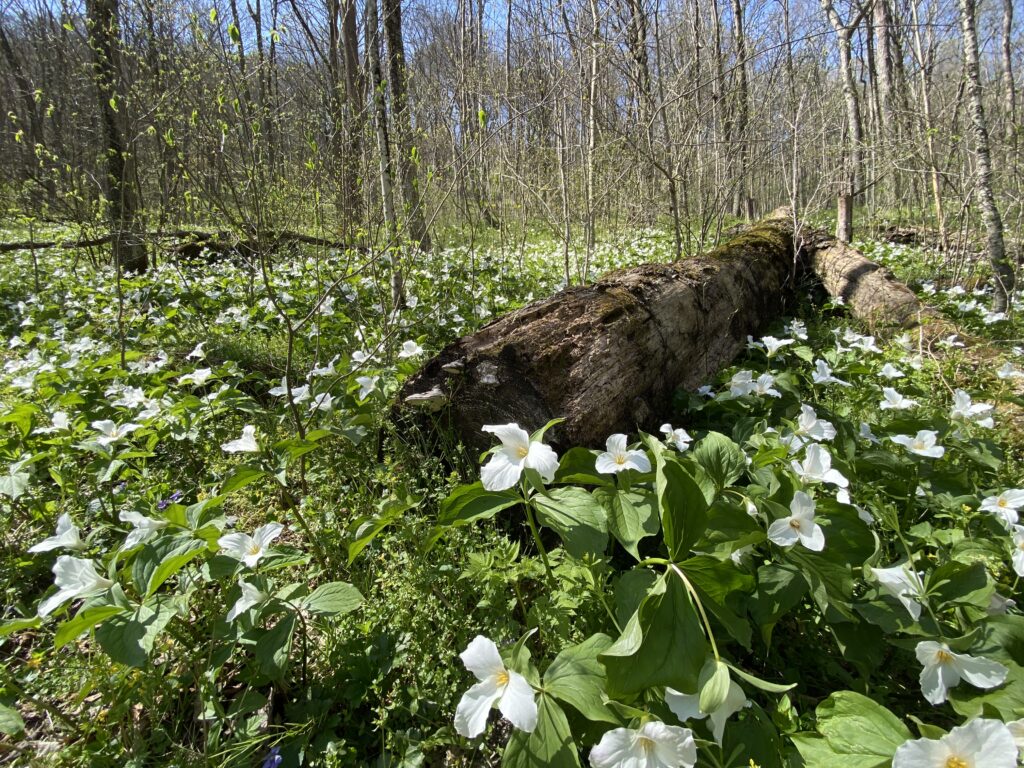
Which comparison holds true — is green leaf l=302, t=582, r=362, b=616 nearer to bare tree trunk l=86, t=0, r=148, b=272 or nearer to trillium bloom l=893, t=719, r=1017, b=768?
trillium bloom l=893, t=719, r=1017, b=768

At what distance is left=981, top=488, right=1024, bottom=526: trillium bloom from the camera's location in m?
1.31

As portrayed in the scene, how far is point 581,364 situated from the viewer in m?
2.02

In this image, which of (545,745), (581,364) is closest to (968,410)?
(581,364)

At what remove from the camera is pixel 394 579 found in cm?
154

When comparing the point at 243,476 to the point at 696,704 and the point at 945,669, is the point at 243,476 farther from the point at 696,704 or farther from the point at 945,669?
the point at 945,669

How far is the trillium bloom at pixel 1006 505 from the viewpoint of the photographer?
4.30ft

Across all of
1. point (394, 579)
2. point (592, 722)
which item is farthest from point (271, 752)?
point (592, 722)

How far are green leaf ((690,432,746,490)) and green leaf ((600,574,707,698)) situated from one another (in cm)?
51

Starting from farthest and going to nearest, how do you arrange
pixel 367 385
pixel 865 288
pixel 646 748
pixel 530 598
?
1. pixel 865 288
2. pixel 367 385
3. pixel 530 598
4. pixel 646 748

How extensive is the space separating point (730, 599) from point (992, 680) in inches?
18.2

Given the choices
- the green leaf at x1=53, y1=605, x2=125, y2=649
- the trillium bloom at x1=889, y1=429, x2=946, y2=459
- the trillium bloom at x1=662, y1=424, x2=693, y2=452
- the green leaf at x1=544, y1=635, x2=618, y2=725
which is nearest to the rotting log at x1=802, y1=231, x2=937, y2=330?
the trillium bloom at x1=889, y1=429, x2=946, y2=459

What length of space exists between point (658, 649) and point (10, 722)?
137 centimetres

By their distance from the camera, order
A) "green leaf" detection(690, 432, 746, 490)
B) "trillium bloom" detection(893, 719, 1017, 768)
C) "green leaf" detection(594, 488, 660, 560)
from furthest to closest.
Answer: "green leaf" detection(690, 432, 746, 490)
"green leaf" detection(594, 488, 660, 560)
"trillium bloom" detection(893, 719, 1017, 768)

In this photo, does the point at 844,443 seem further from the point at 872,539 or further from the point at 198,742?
the point at 198,742
